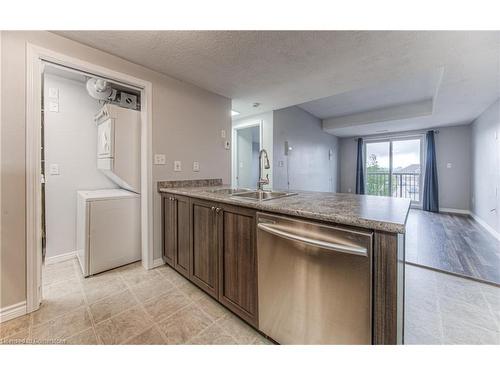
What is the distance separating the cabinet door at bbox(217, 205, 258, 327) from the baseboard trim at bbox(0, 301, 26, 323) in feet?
4.62

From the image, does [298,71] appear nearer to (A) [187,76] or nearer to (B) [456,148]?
(A) [187,76]

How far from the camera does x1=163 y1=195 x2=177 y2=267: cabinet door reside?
201 cm

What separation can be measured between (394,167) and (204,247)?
22.0ft

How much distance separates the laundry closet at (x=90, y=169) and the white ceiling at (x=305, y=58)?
598 mm

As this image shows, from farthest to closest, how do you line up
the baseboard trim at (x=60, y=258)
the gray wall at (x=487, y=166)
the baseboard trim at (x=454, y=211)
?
the baseboard trim at (x=454, y=211), the gray wall at (x=487, y=166), the baseboard trim at (x=60, y=258)

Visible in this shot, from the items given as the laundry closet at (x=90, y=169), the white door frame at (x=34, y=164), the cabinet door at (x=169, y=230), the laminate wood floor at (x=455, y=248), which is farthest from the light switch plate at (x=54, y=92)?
the laminate wood floor at (x=455, y=248)

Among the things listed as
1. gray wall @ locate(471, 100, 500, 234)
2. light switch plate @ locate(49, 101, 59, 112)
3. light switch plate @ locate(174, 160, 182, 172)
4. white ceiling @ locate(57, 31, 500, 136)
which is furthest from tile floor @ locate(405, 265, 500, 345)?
light switch plate @ locate(49, 101, 59, 112)

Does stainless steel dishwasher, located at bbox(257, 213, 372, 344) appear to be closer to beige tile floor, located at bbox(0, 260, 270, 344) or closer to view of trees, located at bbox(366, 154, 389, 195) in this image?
beige tile floor, located at bbox(0, 260, 270, 344)

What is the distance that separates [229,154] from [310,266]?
237cm

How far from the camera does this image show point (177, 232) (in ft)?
6.39

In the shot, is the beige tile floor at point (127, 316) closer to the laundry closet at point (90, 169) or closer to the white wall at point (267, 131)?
the laundry closet at point (90, 169)

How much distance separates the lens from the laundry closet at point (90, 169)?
207 centimetres
